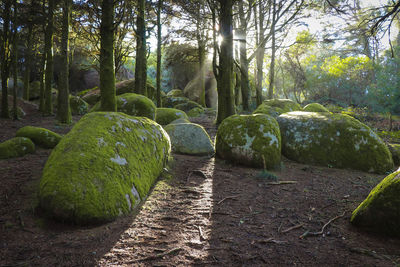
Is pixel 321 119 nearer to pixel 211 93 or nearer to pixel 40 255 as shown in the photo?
pixel 40 255

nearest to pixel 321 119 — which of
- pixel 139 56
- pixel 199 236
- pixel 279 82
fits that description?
pixel 199 236

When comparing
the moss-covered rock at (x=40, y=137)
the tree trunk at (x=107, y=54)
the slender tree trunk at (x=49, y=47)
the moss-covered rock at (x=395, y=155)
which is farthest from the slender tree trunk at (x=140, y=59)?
the moss-covered rock at (x=395, y=155)

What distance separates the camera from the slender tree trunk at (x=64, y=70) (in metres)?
8.77

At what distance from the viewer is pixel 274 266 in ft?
6.80

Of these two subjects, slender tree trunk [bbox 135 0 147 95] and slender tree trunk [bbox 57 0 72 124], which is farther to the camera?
slender tree trunk [bbox 135 0 147 95]

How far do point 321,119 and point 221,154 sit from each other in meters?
2.77

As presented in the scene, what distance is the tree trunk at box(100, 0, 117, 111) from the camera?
6156 mm

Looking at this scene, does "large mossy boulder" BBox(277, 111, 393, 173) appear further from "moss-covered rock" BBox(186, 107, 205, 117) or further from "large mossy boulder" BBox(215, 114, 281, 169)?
"moss-covered rock" BBox(186, 107, 205, 117)

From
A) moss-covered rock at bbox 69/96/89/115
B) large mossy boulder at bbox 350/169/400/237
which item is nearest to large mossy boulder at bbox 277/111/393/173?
large mossy boulder at bbox 350/169/400/237

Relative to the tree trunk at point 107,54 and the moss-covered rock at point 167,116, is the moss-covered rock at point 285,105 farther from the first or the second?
the tree trunk at point 107,54

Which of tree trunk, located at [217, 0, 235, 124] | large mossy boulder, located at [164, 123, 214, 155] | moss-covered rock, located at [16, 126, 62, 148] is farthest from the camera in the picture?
tree trunk, located at [217, 0, 235, 124]

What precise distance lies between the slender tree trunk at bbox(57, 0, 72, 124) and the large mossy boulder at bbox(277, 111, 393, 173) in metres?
8.02

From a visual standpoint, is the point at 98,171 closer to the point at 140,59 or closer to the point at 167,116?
the point at 167,116

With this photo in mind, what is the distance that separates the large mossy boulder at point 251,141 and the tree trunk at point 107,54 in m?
3.48
